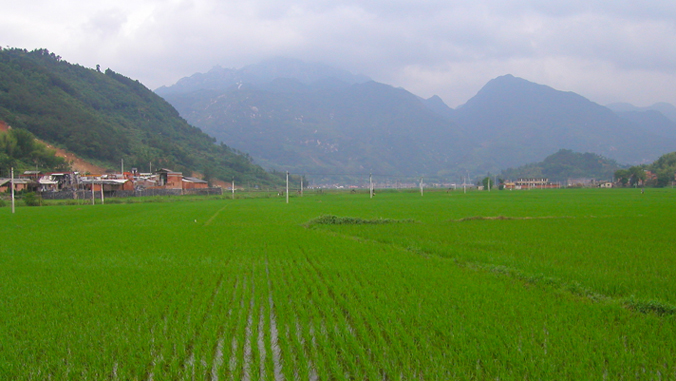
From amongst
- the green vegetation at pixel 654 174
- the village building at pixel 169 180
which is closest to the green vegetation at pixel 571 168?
the green vegetation at pixel 654 174

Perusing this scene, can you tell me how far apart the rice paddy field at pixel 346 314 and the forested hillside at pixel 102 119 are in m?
76.1

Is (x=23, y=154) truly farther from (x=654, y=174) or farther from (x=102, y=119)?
(x=654, y=174)

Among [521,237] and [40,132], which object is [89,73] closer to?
[40,132]

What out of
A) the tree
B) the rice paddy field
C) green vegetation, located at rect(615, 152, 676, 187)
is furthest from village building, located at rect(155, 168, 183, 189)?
green vegetation, located at rect(615, 152, 676, 187)

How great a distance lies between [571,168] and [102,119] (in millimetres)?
134022

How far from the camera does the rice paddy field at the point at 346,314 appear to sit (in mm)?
4211

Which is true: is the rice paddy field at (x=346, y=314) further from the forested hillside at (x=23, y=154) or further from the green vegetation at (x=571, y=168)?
the green vegetation at (x=571, y=168)

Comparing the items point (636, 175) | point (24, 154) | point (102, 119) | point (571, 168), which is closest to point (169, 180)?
point (24, 154)

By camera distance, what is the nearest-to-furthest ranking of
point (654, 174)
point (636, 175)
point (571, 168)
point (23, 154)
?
point (23, 154), point (636, 175), point (654, 174), point (571, 168)

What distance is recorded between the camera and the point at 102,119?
9206cm

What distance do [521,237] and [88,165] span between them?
76.7 metres

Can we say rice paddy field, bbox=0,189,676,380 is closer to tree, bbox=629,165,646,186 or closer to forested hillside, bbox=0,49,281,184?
forested hillside, bbox=0,49,281,184

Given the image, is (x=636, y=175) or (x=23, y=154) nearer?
(x=23, y=154)

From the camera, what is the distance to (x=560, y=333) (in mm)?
4918
